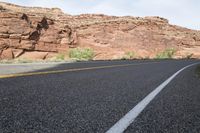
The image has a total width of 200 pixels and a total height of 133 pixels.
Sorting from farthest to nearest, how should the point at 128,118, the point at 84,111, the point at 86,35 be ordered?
the point at 86,35, the point at 84,111, the point at 128,118

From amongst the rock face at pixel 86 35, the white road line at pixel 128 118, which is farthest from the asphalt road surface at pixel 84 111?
→ the rock face at pixel 86 35

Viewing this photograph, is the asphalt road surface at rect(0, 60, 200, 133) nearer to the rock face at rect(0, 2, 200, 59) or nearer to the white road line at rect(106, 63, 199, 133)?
the white road line at rect(106, 63, 199, 133)

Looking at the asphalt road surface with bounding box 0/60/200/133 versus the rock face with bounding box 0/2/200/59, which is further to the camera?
the rock face with bounding box 0/2/200/59

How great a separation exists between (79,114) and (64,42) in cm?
6683

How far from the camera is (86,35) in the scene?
8344 centimetres

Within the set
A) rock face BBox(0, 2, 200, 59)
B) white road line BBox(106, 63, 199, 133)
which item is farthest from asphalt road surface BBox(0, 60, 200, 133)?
rock face BBox(0, 2, 200, 59)

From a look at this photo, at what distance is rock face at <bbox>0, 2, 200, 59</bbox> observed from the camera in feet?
199

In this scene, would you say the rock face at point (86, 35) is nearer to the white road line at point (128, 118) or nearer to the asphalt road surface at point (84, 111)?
the asphalt road surface at point (84, 111)

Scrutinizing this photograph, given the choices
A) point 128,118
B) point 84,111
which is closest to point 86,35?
point 84,111

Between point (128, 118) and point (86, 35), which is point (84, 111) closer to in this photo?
point (128, 118)

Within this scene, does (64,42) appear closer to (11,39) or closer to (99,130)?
(11,39)

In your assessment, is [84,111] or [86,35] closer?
[84,111]

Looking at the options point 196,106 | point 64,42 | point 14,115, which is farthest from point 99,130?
point 64,42

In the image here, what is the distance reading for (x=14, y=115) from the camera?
10.5ft
